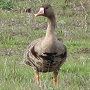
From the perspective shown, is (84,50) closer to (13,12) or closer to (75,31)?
(75,31)

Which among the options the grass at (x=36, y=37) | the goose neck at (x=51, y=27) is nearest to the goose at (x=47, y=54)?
the goose neck at (x=51, y=27)

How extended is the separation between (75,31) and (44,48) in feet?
28.1

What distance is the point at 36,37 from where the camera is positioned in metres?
17.4

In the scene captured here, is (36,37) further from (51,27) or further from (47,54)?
(47,54)

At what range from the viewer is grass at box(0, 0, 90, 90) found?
387 inches

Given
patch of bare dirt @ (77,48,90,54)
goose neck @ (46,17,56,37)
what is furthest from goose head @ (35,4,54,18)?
patch of bare dirt @ (77,48,90,54)

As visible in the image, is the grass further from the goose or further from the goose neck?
the goose neck

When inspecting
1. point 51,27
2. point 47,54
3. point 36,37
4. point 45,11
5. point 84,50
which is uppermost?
point 45,11

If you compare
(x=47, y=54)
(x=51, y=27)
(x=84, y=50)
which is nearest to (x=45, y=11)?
(x=51, y=27)

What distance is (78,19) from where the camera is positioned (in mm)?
20875

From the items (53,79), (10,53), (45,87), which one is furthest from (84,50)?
(45,87)

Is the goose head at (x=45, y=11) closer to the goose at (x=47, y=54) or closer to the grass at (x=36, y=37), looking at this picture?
the goose at (x=47, y=54)

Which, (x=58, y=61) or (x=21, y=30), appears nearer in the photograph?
(x=58, y=61)

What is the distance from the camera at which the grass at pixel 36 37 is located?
984 centimetres
